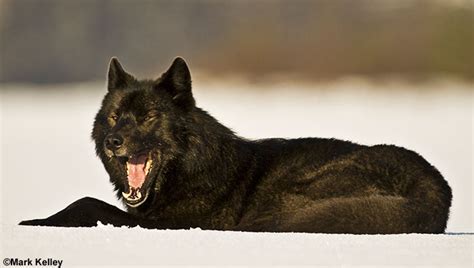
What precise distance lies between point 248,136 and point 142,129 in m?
8.70

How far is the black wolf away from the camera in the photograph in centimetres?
711

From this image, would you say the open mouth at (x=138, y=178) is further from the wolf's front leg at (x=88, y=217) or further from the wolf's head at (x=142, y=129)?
the wolf's front leg at (x=88, y=217)

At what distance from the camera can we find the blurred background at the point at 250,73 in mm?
13945

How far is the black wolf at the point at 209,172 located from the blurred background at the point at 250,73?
1.50 metres

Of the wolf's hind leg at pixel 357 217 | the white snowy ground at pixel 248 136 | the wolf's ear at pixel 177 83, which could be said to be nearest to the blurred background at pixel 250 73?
the white snowy ground at pixel 248 136

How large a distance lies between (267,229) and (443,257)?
1.40 metres

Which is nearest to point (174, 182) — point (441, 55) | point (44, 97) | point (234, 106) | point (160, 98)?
point (160, 98)

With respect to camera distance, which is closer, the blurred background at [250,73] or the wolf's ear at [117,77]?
the wolf's ear at [117,77]

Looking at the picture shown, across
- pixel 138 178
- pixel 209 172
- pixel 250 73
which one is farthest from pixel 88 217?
pixel 250 73

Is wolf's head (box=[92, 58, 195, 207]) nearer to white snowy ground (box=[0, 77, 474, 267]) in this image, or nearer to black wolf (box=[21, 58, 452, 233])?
black wolf (box=[21, 58, 452, 233])

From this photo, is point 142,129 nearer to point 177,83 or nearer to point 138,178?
point 138,178

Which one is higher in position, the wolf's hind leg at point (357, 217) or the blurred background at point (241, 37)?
the blurred background at point (241, 37)

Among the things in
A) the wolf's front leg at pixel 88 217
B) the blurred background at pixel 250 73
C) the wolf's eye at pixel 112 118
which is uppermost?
the blurred background at pixel 250 73

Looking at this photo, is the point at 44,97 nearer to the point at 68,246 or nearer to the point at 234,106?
the point at 234,106
